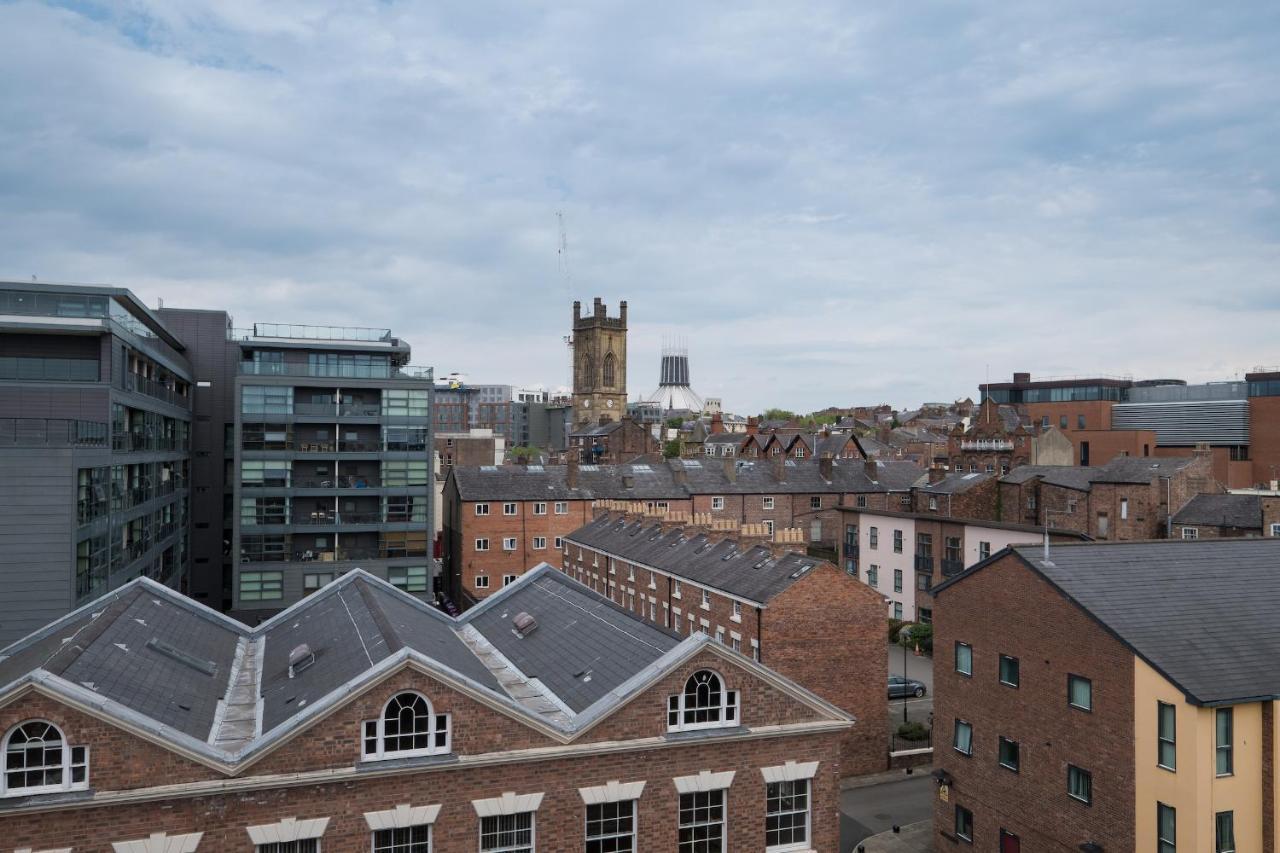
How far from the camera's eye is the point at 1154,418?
3378 inches

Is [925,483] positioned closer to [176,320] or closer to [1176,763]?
[1176,763]

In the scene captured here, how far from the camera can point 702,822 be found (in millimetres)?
19328

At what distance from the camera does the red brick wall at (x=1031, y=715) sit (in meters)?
22.8

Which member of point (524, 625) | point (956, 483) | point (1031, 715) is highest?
point (956, 483)

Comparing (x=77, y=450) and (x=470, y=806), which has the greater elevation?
(x=77, y=450)

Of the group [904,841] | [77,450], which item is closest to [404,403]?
[77,450]

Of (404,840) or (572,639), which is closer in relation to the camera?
(404,840)

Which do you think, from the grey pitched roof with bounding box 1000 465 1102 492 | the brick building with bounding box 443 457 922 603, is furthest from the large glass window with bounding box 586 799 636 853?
the grey pitched roof with bounding box 1000 465 1102 492

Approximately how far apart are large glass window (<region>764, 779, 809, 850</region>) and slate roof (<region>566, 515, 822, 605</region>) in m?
15.4

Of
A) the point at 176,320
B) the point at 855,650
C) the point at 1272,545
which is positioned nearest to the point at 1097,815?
the point at 1272,545

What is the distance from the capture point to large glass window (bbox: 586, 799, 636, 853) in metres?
18.6

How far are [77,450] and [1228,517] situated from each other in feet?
186

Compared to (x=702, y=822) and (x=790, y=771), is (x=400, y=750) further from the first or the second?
(x=790, y=771)

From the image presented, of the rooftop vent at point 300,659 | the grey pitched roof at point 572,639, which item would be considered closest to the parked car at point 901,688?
the grey pitched roof at point 572,639
